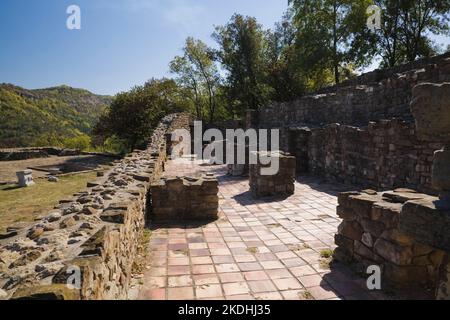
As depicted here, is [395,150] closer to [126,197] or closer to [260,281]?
[260,281]

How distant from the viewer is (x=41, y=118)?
203ft

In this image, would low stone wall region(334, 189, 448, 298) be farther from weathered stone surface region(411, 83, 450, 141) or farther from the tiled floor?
weathered stone surface region(411, 83, 450, 141)

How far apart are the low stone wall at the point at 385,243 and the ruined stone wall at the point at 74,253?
266 cm

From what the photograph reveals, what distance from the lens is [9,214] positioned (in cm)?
878

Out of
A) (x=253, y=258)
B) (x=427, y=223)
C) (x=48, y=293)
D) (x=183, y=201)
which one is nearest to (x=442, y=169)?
(x=427, y=223)

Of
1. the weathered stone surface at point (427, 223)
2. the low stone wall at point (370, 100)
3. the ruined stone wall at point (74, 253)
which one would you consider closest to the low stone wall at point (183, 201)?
the ruined stone wall at point (74, 253)

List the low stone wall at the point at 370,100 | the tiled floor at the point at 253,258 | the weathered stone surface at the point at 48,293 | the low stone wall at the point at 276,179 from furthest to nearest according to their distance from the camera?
1. the low stone wall at the point at 370,100
2. the low stone wall at the point at 276,179
3. the tiled floor at the point at 253,258
4. the weathered stone surface at the point at 48,293

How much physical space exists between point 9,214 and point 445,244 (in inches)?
396

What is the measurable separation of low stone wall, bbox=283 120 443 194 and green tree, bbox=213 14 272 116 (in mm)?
14489

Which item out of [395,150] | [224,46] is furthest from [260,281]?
[224,46]

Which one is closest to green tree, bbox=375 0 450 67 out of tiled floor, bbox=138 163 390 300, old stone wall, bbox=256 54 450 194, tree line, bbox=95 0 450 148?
tree line, bbox=95 0 450 148

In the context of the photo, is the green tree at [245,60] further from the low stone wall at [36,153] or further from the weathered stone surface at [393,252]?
the weathered stone surface at [393,252]

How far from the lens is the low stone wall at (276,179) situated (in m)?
8.28

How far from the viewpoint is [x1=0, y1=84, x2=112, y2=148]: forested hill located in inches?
1955
